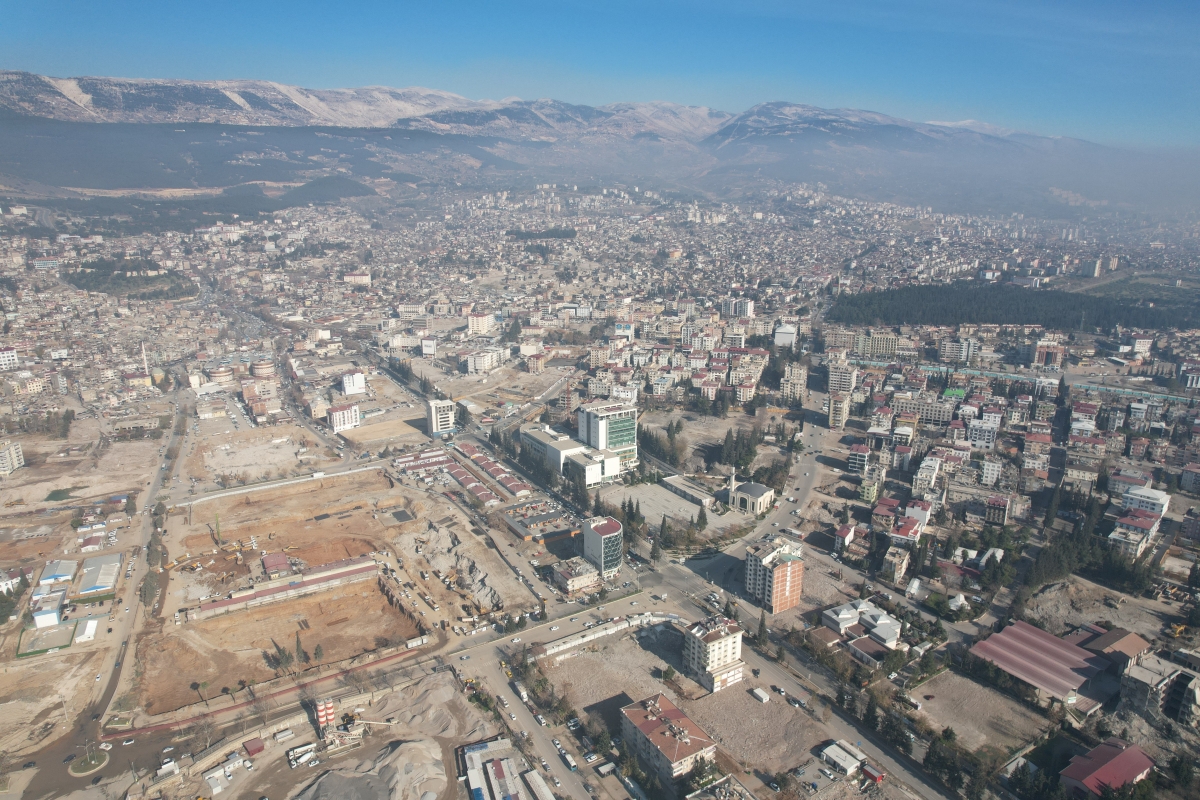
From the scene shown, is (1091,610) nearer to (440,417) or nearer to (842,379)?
(842,379)

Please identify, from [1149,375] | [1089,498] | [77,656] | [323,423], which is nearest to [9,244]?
[323,423]

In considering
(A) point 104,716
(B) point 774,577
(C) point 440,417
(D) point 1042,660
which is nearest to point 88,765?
(A) point 104,716

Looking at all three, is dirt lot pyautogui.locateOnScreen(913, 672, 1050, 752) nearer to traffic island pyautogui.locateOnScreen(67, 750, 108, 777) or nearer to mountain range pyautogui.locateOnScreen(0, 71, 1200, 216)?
traffic island pyautogui.locateOnScreen(67, 750, 108, 777)

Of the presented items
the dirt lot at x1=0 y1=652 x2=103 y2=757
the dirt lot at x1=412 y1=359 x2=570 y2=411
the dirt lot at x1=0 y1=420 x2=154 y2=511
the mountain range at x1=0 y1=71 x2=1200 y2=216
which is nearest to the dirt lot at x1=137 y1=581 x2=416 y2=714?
the dirt lot at x1=0 y1=652 x2=103 y2=757

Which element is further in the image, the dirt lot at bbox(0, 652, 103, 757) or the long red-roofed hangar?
the long red-roofed hangar

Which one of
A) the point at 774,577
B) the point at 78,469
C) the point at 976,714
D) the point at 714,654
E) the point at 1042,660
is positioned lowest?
the point at 78,469

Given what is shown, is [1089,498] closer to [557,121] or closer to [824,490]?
[824,490]
